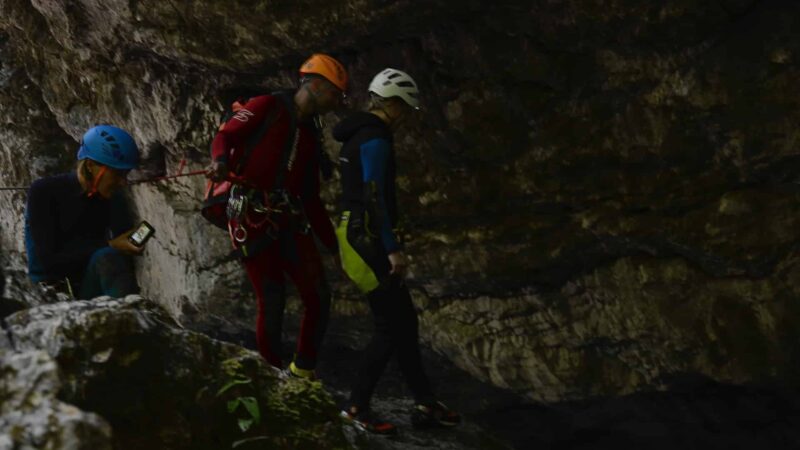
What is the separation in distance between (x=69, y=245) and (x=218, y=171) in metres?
1.11

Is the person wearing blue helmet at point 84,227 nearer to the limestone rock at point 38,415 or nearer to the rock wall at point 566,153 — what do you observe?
the rock wall at point 566,153

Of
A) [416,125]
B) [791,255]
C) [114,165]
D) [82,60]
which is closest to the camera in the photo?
[114,165]

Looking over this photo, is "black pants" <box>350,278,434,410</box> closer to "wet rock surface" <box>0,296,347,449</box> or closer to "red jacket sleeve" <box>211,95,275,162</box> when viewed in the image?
"red jacket sleeve" <box>211,95,275,162</box>

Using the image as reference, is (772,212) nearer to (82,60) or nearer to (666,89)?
(666,89)

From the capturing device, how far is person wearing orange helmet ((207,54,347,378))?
6844 millimetres

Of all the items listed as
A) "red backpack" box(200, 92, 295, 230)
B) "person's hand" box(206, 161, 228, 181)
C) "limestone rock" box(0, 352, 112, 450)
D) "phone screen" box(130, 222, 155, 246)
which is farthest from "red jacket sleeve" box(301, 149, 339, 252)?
"limestone rock" box(0, 352, 112, 450)

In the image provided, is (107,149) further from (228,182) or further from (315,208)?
(315,208)

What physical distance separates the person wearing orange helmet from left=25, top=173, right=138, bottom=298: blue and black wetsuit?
0.91 m

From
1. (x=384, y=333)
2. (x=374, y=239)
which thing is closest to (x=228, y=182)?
(x=374, y=239)

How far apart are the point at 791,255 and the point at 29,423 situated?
626cm

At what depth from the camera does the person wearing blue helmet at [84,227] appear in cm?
628

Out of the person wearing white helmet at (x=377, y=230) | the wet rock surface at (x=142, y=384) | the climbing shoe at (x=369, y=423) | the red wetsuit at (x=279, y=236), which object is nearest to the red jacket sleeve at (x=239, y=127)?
the red wetsuit at (x=279, y=236)

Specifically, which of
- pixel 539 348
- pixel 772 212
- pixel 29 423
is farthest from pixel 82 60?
pixel 29 423

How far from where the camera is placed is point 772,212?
7445 mm
